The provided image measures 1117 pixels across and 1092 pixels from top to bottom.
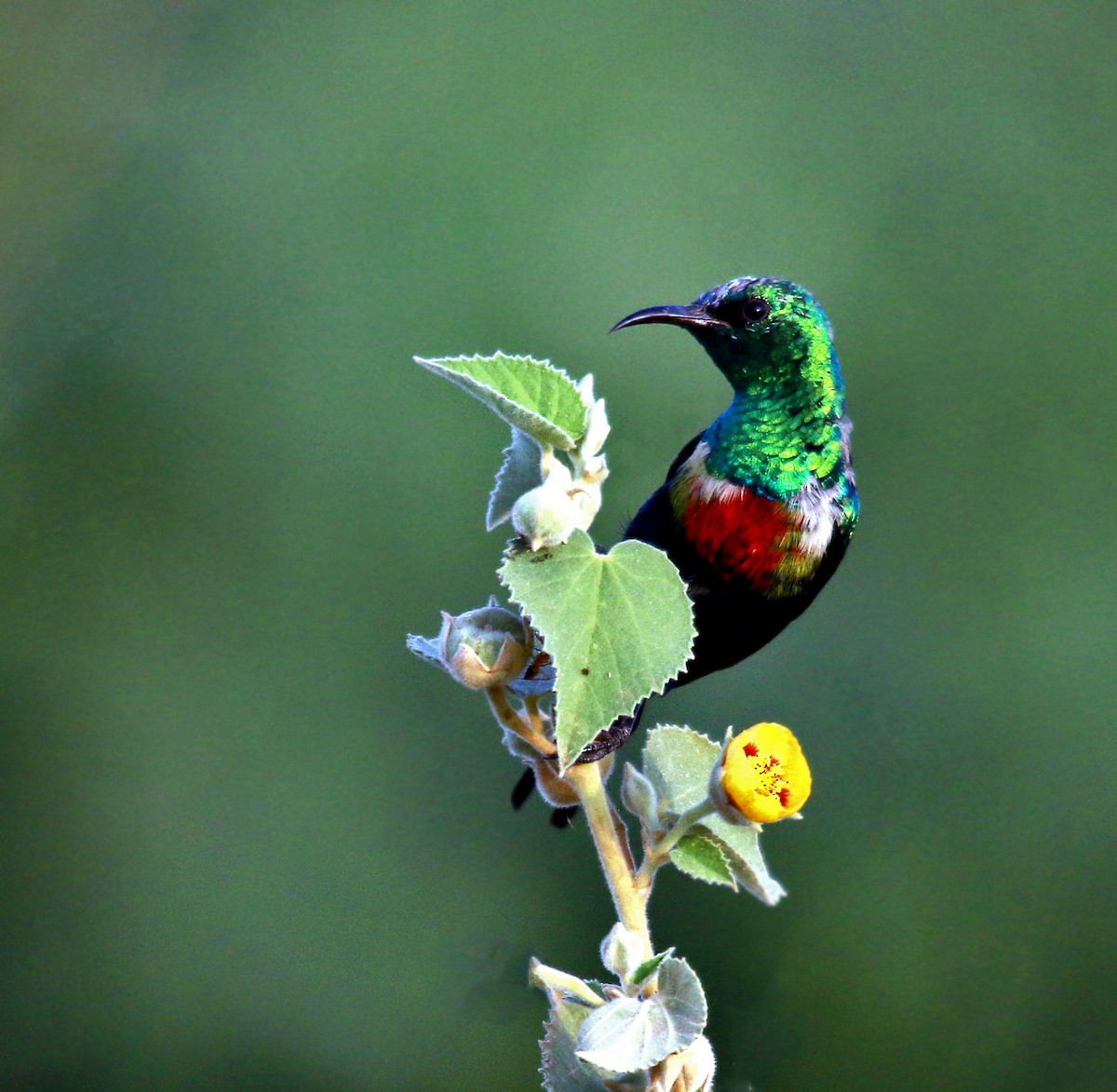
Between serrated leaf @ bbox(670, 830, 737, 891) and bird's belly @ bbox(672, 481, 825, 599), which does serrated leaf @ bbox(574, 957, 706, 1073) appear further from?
bird's belly @ bbox(672, 481, 825, 599)

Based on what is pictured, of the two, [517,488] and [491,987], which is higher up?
[517,488]

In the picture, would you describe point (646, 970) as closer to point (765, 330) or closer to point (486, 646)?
point (486, 646)

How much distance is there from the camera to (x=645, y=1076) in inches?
27.0

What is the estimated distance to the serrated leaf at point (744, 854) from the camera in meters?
0.74

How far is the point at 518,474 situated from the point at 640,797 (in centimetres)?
19

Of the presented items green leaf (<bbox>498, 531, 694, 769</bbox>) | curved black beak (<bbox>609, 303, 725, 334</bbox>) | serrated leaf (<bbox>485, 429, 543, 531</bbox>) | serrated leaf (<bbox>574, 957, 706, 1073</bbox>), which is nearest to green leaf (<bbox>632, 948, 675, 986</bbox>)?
serrated leaf (<bbox>574, 957, 706, 1073</bbox>)

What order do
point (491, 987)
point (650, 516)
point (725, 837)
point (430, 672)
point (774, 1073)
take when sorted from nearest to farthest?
point (725, 837)
point (650, 516)
point (491, 987)
point (774, 1073)
point (430, 672)

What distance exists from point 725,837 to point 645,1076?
0.13 metres

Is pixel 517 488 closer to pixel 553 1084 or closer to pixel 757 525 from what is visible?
pixel 757 525

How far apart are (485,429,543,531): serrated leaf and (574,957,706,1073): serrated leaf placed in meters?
0.25

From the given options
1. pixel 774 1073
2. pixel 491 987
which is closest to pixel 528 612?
pixel 491 987

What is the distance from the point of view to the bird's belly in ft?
2.64

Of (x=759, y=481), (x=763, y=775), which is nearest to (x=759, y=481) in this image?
(x=759, y=481)

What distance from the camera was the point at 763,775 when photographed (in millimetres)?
677
